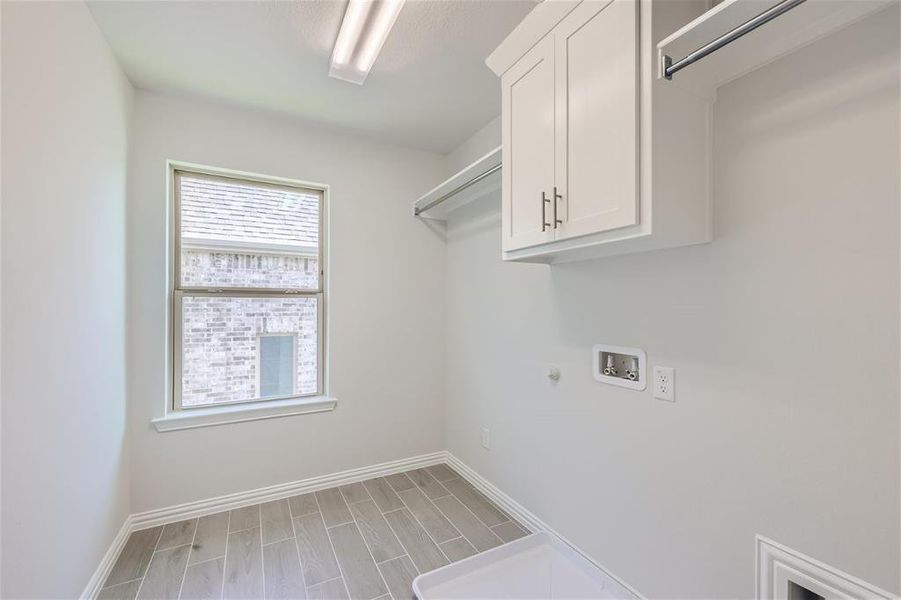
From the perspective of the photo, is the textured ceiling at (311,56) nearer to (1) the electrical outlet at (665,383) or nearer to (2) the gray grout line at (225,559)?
(1) the electrical outlet at (665,383)

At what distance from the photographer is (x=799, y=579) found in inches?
45.1

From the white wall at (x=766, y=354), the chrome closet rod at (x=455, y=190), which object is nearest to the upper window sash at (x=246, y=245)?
the chrome closet rod at (x=455, y=190)

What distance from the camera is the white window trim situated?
235cm

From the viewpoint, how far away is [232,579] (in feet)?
5.98

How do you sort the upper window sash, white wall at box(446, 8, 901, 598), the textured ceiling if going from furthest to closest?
the upper window sash → the textured ceiling → white wall at box(446, 8, 901, 598)

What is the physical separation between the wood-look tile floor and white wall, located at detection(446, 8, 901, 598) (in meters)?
0.72

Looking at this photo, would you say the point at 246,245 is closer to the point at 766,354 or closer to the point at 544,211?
the point at 544,211

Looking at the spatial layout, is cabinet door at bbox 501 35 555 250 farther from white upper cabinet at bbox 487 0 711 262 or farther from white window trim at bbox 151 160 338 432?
white window trim at bbox 151 160 338 432

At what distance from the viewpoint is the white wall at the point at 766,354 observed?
40.1 inches

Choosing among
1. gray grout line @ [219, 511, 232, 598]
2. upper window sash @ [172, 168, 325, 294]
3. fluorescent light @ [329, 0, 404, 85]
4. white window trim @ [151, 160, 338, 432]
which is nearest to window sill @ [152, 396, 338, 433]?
white window trim @ [151, 160, 338, 432]

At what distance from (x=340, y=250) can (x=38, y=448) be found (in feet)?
6.05

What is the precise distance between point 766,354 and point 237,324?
9.20 feet

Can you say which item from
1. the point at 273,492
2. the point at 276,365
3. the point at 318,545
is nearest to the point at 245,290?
the point at 276,365

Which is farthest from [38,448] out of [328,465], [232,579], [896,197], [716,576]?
[896,197]
